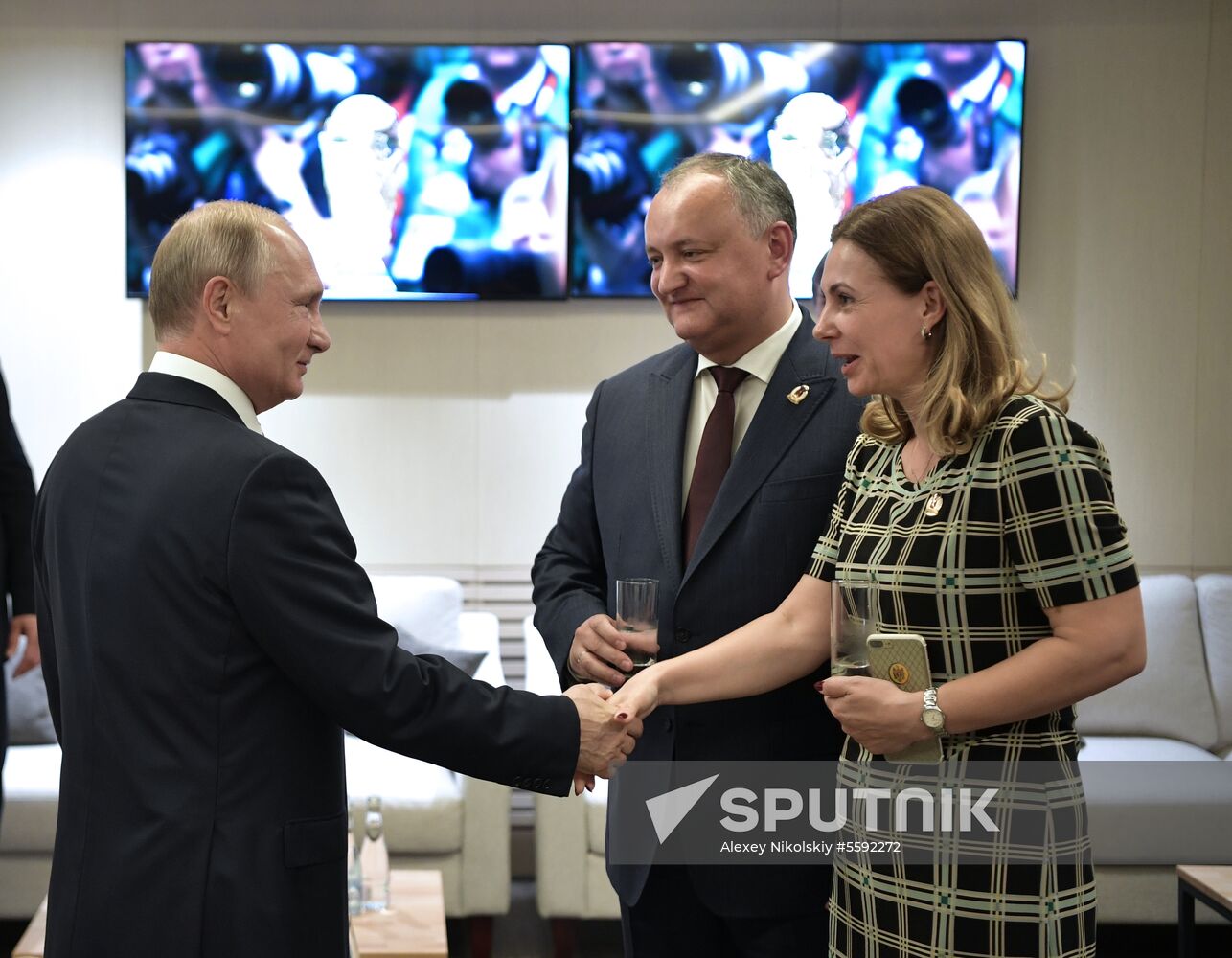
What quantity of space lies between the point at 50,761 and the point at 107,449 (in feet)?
9.13

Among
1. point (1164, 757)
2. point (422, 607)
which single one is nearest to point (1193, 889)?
point (1164, 757)

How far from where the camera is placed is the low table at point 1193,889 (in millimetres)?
3371

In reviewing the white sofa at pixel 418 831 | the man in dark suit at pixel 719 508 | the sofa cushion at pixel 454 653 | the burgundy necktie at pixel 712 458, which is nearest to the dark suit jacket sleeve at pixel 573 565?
the man in dark suit at pixel 719 508

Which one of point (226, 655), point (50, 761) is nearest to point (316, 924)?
point (226, 655)

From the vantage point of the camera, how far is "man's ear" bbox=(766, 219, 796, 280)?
86.0 inches

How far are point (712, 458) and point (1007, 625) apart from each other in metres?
0.62

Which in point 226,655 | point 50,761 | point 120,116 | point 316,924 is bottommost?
point 50,761

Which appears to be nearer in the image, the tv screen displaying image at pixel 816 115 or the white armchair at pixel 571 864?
the white armchair at pixel 571 864

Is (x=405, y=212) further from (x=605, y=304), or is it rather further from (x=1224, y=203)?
(x=1224, y=203)

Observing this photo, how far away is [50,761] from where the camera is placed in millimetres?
4121

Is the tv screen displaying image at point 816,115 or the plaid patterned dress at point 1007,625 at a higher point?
the tv screen displaying image at point 816,115

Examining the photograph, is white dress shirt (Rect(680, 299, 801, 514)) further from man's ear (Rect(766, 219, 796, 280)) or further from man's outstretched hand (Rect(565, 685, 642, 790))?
man's outstretched hand (Rect(565, 685, 642, 790))

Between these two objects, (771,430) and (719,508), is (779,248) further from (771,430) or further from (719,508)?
(719,508)

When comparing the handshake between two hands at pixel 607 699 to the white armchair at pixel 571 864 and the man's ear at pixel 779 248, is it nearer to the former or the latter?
the man's ear at pixel 779 248
